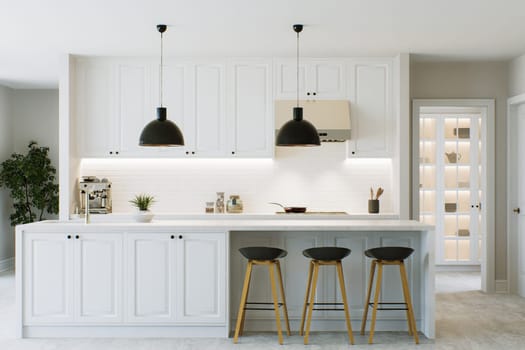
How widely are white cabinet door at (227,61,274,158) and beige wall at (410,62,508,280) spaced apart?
1.72 metres

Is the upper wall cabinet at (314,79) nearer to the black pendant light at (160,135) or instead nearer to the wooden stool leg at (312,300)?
the black pendant light at (160,135)

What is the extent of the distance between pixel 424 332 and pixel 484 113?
305cm

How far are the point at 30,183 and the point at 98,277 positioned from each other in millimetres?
3799

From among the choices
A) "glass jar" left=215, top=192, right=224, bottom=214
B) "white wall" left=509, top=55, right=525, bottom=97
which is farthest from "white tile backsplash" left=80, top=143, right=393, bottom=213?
"white wall" left=509, top=55, right=525, bottom=97

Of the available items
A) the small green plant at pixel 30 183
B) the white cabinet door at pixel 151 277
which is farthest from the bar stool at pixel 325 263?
the small green plant at pixel 30 183

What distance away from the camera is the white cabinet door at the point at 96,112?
246 inches

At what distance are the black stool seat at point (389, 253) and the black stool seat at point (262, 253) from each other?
27.8 inches

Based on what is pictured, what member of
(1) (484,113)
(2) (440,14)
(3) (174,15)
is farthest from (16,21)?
(1) (484,113)

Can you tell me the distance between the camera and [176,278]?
4500 mm

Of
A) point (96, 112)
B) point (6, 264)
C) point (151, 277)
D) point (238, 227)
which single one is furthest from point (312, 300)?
point (6, 264)

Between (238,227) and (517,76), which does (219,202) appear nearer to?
(238,227)

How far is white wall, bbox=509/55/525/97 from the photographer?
614cm

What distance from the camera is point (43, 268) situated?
4516 millimetres

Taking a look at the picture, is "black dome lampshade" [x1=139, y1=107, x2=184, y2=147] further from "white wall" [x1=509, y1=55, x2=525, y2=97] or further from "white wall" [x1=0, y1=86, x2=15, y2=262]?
"white wall" [x1=0, y1=86, x2=15, y2=262]
